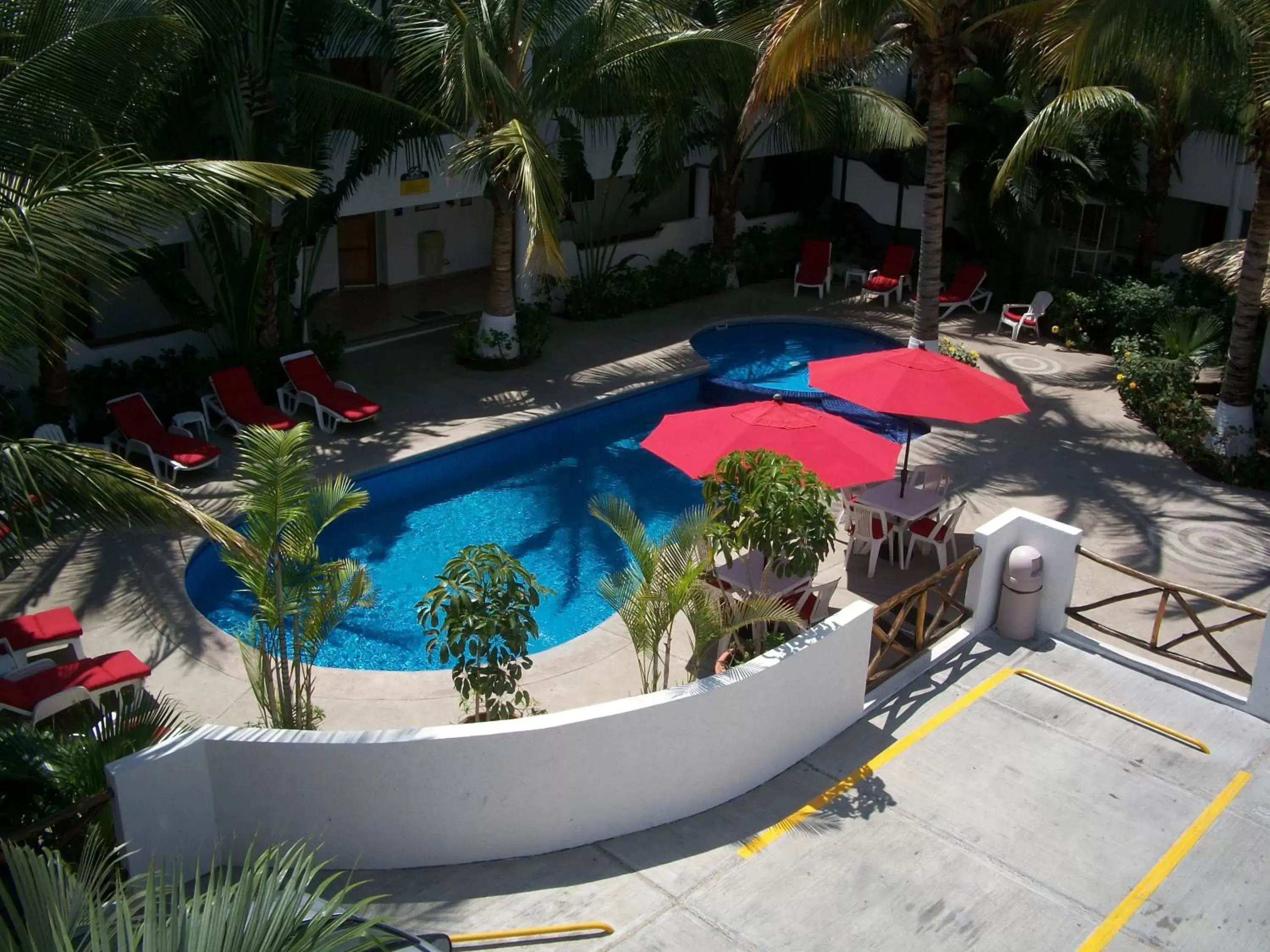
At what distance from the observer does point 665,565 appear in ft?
29.4

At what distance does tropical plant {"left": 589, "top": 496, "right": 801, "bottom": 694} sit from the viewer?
348 inches

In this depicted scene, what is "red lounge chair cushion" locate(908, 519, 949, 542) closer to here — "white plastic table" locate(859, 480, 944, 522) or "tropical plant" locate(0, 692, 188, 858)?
"white plastic table" locate(859, 480, 944, 522)

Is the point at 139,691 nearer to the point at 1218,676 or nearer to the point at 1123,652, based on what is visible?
the point at 1123,652

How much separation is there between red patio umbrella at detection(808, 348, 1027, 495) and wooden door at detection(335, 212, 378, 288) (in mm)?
11135

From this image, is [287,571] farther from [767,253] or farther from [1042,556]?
[767,253]

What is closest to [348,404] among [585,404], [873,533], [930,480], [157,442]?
[157,442]

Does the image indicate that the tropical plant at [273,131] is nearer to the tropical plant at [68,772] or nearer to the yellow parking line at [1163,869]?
the tropical plant at [68,772]

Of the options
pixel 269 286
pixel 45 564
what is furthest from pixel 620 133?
pixel 45 564

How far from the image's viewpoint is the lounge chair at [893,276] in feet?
71.0

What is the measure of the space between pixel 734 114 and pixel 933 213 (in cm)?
578

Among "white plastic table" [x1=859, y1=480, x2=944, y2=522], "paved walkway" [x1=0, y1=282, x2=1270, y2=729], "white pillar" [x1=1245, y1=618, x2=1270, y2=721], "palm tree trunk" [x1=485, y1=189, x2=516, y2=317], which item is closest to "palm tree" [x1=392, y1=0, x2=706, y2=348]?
"palm tree trunk" [x1=485, y1=189, x2=516, y2=317]

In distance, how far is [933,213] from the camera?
15.8m

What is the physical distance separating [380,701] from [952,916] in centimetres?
457

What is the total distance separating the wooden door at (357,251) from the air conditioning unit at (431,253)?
0.84 metres
